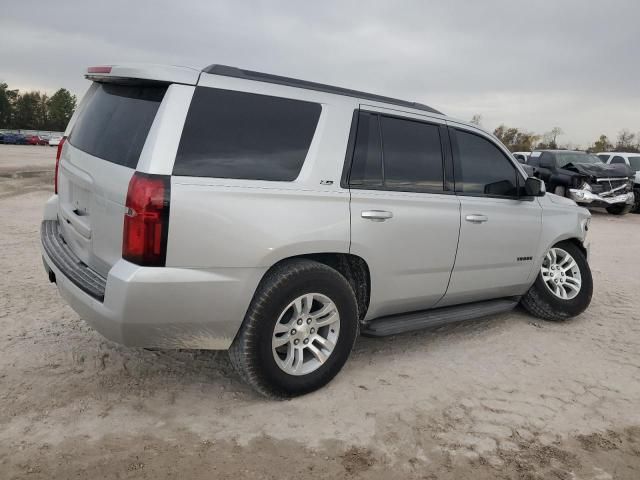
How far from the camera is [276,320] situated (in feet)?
10.5

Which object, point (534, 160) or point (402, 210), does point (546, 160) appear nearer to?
point (534, 160)

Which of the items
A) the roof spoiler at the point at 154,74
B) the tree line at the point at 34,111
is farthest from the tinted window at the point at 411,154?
the tree line at the point at 34,111

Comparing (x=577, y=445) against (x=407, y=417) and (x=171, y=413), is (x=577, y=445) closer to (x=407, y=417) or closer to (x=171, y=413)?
(x=407, y=417)

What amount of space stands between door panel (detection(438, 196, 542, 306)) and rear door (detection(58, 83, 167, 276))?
2396 mm

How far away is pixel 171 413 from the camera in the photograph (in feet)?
10.4

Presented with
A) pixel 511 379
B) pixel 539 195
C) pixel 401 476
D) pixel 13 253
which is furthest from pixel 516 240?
pixel 13 253

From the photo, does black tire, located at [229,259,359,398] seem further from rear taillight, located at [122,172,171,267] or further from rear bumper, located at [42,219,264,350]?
rear taillight, located at [122,172,171,267]

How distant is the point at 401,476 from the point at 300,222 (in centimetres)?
144

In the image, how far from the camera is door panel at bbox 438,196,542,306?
423 cm

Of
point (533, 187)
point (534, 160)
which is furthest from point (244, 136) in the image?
point (534, 160)

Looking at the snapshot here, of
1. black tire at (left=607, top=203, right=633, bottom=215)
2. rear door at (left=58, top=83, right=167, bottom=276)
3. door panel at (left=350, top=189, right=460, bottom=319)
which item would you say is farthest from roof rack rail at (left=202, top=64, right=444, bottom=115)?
black tire at (left=607, top=203, right=633, bottom=215)

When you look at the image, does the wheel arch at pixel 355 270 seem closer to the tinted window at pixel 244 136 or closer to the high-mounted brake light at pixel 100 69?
the tinted window at pixel 244 136

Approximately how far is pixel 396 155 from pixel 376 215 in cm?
54

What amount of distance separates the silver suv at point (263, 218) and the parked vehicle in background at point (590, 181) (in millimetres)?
11685
